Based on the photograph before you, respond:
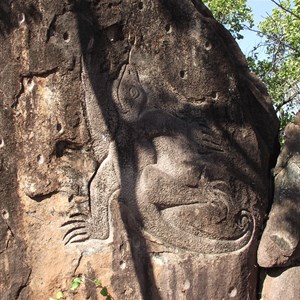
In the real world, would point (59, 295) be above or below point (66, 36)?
below

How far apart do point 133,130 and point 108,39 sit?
0.54m

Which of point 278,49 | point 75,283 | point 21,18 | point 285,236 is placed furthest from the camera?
point 278,49

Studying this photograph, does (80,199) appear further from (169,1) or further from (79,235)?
(169,1)

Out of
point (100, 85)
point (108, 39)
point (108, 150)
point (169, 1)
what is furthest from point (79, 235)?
point (169, 1)

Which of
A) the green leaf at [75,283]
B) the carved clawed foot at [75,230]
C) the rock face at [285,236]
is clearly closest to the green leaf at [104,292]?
the green leaf at [75,283]

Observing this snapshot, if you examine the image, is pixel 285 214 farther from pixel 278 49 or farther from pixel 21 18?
pixel 278 49

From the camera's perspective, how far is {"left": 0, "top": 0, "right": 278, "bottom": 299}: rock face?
3398 mm

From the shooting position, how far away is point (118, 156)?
11.2ft

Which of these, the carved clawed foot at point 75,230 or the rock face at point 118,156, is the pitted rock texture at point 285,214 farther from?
the carved clawed foot at point 75,230

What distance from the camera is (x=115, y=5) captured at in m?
3.43

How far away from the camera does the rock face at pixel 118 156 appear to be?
3.40m

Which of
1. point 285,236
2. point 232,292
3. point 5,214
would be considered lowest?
point 232,292

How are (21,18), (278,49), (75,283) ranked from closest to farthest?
(75,283) → (21,18) → (278,49)

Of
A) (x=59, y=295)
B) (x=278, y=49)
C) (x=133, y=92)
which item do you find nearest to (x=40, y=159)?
(x=133, y=92)
